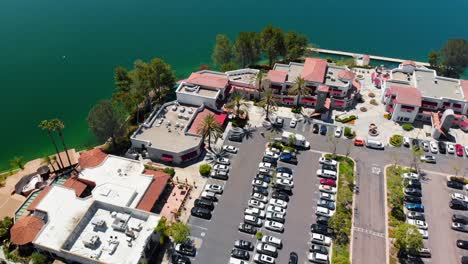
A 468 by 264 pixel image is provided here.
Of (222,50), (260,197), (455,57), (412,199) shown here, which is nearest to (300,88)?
(222,50)

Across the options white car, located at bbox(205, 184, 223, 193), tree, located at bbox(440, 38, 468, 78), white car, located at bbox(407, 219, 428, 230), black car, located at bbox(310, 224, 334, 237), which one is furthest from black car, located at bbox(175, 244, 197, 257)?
tree, located at bbox(440, 38, 468, 78)

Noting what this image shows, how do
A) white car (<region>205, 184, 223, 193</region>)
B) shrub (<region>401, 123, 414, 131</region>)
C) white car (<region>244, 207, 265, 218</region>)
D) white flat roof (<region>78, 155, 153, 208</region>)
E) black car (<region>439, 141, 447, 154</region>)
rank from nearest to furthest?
white flat roof (<region>78, 155, 153, 208</region>), white car (<region>244, 207, 265, 218</region>), white car (<region>205, 184, 223, 193</region>), black car (<region>439, 141, 447, 154</region>), shrub (<region>401, 123, 414, 131</region>)

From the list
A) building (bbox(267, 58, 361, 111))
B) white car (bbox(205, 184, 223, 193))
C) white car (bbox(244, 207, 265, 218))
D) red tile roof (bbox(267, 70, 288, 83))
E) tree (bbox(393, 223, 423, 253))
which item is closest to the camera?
tree (bbox(393, 223, 423, 253))

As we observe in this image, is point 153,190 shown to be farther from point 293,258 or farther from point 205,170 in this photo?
point 293,258

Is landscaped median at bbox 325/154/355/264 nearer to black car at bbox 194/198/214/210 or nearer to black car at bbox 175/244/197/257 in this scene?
black car at bbox 194/198/214/210

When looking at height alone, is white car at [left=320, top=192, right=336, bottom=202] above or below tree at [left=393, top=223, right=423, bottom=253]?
above

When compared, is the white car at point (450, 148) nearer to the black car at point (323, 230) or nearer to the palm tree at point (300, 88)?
the palm tree at point (300, 88)

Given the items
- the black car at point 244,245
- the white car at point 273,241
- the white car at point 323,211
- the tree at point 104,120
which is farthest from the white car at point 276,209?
the tree at point 104,120
